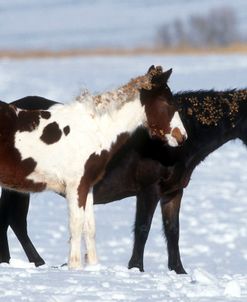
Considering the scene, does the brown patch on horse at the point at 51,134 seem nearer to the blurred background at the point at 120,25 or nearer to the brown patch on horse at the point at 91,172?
the brown patch on horse at the point at 91,172

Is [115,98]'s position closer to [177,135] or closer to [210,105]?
[177,135]

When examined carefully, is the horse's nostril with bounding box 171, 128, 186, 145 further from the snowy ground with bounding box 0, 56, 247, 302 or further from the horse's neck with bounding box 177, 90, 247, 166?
the horse's neck with bounding box 177, 90, 247, 166

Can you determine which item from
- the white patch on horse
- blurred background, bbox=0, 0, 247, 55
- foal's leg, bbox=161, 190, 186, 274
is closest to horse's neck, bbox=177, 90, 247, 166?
foal's leg, bbox=161, 190, 186, 274

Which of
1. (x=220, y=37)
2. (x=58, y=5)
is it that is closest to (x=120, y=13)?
(x=58, y=5)

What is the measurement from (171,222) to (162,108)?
1440 mm

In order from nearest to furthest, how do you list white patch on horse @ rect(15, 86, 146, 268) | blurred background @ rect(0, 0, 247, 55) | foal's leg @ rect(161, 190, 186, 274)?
1. white patch on horse @ rect(15, 86, 146, 268)
2. foal's leg @ rect(161, 190, 186, 274)
3. blurred background @ rect(0, 0, 247, 55)

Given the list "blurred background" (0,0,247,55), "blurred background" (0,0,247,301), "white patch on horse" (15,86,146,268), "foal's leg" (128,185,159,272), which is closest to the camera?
"white patch on horse" (15,86,146,268)

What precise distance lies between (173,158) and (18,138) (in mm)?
1676

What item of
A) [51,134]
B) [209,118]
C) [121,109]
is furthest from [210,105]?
[51,134]

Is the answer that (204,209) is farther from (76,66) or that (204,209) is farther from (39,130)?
(76,66)

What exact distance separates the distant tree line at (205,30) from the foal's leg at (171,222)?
6030 cm

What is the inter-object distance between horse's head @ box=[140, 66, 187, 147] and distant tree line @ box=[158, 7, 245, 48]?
6125cm

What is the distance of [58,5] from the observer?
352ft

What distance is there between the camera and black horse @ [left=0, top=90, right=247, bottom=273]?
27.5 ft
